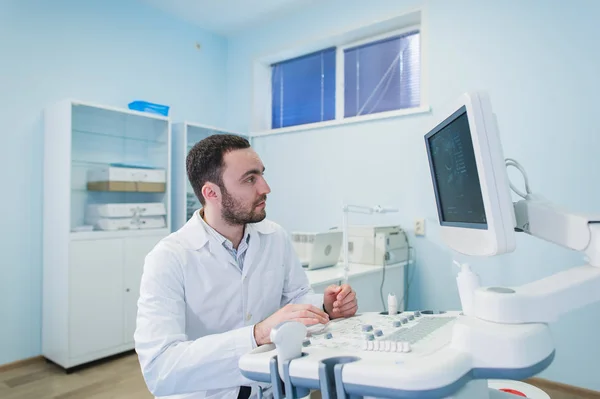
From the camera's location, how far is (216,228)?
1.45 m

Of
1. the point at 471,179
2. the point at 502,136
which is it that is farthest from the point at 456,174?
the point at 502,136

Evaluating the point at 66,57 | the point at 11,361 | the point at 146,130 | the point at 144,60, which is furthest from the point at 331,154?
the point at 11,361

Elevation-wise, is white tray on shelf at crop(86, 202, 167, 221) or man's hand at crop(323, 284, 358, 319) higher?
white tray on shelf at crop(86, 202, 167, 221)

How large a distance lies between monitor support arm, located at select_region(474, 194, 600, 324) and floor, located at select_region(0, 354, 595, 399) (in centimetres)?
205

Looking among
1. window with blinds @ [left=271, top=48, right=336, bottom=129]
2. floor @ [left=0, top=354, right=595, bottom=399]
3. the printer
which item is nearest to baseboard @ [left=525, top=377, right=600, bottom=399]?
floor @ [left=0, top=354, right=595, bottom=399]

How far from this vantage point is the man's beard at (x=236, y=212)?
4.58 feet

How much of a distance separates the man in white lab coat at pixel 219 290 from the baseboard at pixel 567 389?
1.90 m

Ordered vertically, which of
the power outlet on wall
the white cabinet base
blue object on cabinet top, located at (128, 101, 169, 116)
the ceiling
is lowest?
the white cabinet base

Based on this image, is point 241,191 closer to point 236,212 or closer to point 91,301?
point 236,212

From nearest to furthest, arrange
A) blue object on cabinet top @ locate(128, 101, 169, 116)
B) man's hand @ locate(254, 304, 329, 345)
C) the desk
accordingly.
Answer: man's hand @ locate(254, 304, 329, 345), the desk, blue object on cabinet top @ locate(128, 101, 169, 116)

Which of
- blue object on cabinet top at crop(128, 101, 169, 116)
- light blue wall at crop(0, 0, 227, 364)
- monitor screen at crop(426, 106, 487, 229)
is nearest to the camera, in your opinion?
monitor screen at crop(426, 106, 487, 229)

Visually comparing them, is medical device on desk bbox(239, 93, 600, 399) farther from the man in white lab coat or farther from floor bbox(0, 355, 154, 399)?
floor bbox(0, 355, 154, 399)

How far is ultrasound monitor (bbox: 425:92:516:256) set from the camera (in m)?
0.82

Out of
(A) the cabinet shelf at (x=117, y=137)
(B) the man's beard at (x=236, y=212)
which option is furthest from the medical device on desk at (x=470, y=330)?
(A) the cabinet shelf at (x=117, y=137)
